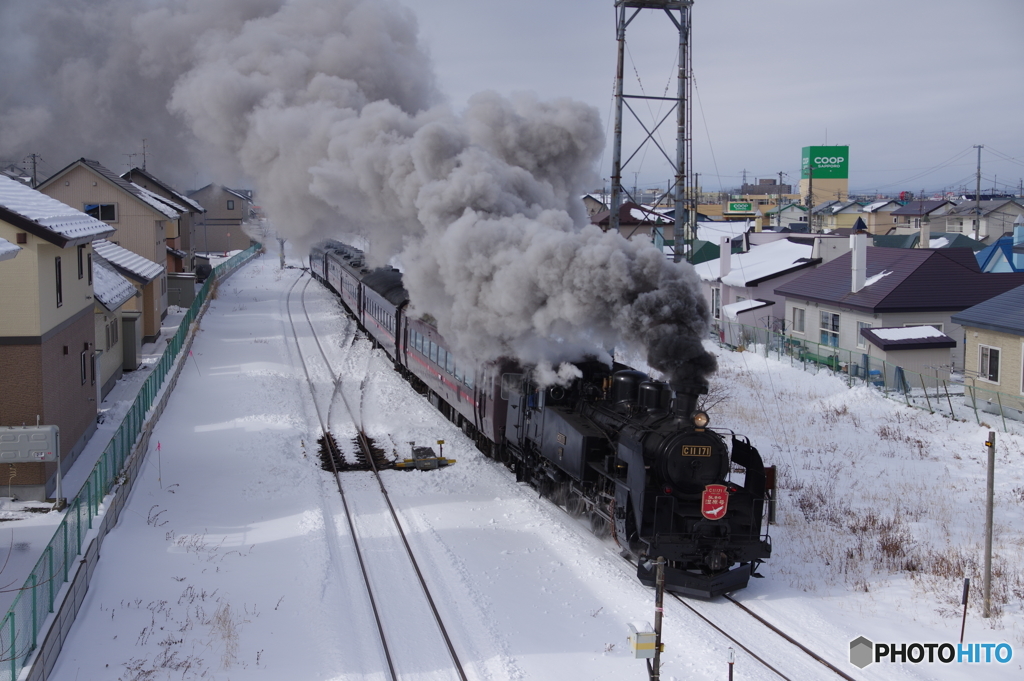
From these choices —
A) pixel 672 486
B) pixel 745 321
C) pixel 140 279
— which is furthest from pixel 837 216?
pixel 672 486

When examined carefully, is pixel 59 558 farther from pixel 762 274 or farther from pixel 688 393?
pixel 762 274

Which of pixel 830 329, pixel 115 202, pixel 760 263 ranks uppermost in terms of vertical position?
pixel 115 202

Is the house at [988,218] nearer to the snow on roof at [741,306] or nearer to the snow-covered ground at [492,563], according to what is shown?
the snow on roof at [741,306]

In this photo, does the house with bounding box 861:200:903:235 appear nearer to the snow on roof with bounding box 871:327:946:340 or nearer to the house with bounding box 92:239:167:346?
the snow on roof with bounding box 871:327:946:340

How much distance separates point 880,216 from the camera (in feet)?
266

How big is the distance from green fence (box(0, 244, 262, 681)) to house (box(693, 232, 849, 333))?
21881mm

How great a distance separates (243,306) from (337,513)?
85.7ft

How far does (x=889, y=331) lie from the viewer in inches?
Answer: 909

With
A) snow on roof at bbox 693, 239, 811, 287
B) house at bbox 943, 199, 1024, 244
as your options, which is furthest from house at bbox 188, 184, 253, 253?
house at bbox 943, 199, 1024, 244

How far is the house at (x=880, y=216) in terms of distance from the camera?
7724 centimetres

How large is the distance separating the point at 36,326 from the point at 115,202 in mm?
18471

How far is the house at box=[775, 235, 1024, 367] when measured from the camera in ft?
80.8

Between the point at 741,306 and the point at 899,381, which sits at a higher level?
the point at 741,306

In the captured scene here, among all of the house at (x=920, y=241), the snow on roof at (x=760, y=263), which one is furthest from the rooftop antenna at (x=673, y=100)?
the house at (x=920, y=241)
